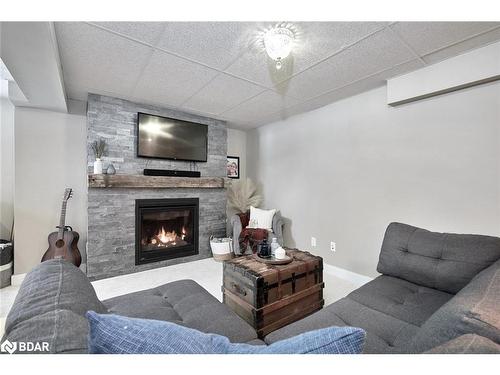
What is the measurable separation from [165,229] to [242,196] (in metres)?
1.39

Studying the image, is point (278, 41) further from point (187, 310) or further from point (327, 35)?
point (187, 310)

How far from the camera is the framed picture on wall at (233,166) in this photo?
433 cm

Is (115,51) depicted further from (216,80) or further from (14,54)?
(216,80)

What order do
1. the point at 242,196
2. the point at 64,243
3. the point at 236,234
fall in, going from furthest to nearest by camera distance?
the point at 242,196 < the point at 236,234 < the point at 64,243

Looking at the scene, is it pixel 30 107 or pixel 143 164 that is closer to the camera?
pixel 30 107

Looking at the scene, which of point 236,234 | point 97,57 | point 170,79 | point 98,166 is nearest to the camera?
point 97,57

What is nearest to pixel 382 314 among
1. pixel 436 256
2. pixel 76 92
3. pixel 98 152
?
pixel 436 256

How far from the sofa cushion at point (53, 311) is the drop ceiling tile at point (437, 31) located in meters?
2.35

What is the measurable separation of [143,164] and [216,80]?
1.59 meters

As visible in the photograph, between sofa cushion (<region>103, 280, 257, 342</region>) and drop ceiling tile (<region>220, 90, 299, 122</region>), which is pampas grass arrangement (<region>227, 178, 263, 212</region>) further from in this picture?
sofa cushion (<region>103, 280, 257, 342</region>)
